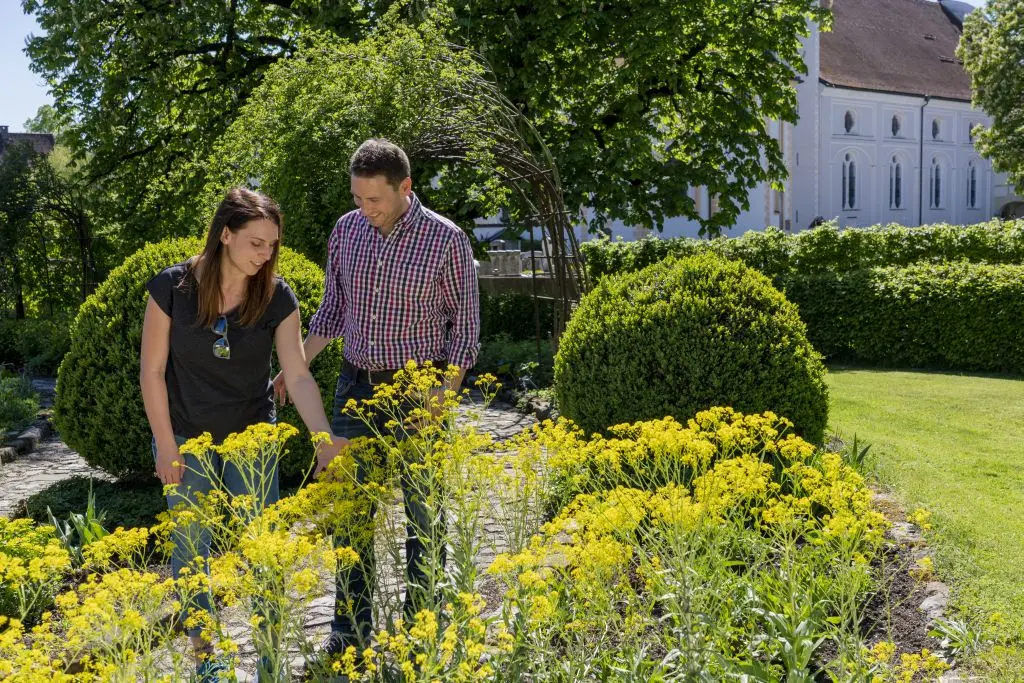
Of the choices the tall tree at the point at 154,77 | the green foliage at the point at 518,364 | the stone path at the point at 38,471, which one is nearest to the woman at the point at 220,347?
the stone path at the point at 38,471

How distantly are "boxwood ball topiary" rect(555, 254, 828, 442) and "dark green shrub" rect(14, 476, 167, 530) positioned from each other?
292cm

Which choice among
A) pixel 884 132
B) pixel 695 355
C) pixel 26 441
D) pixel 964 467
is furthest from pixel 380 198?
pixel 884 132

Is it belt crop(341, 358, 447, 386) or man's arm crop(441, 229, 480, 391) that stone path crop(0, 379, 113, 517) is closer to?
belt crop(341, 358, 447, 386)

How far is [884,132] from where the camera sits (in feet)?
168

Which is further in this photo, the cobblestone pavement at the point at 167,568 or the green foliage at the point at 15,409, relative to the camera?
the green foliage at the point at 15,409

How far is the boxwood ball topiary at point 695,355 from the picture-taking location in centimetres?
615

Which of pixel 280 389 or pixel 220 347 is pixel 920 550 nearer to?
pixel 280 389

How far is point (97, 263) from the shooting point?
55.5ft

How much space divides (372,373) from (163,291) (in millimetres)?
970

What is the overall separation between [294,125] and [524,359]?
4.73 metres

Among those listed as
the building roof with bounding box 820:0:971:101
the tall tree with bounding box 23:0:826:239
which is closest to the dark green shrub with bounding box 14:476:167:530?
the tall tree with bounding box 23:0:826:239

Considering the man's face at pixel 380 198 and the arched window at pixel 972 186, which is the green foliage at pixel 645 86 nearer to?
the man's face at pixel 380 198

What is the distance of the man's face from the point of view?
3926 millimetres

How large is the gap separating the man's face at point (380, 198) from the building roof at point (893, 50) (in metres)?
47.3
